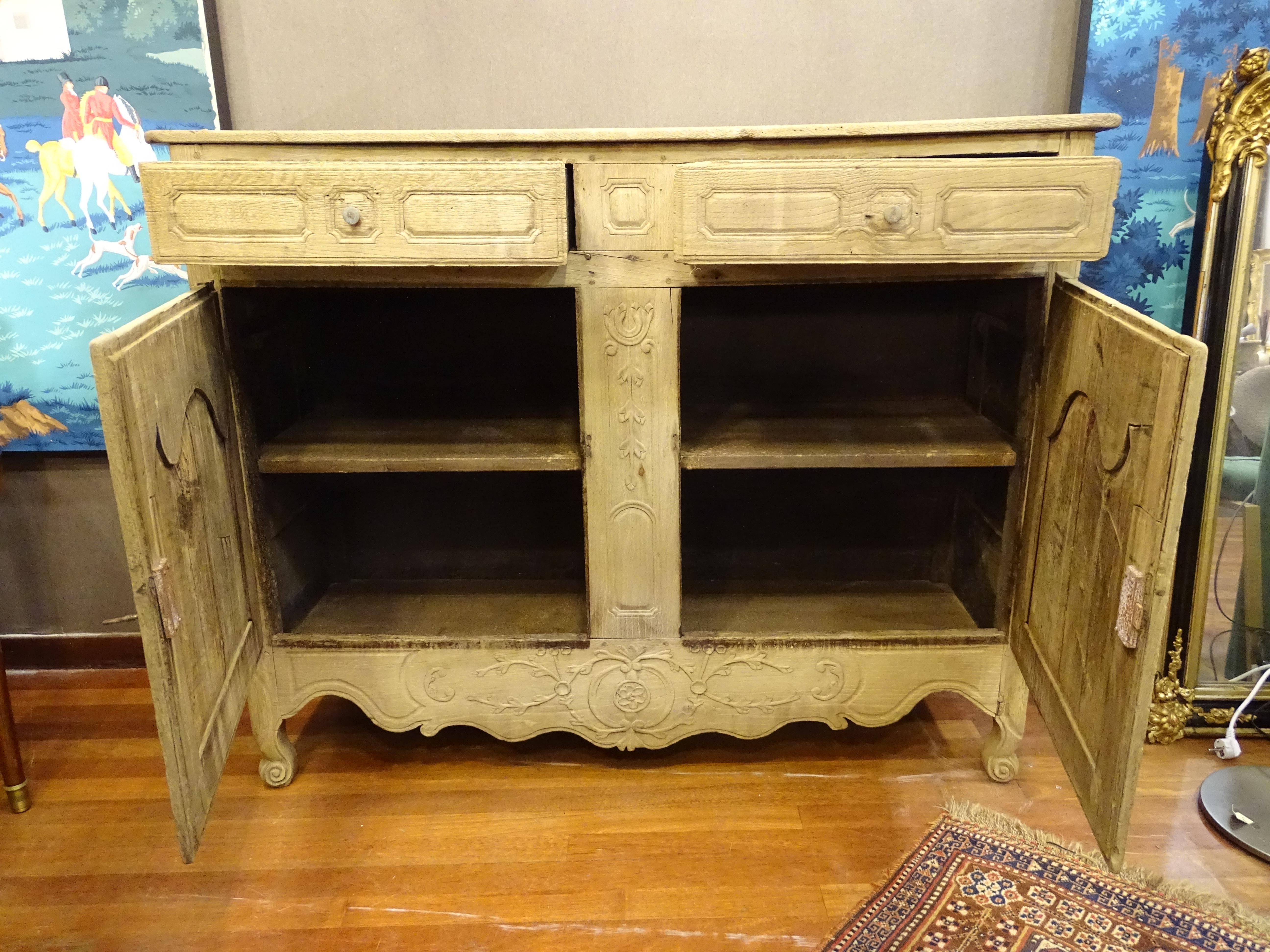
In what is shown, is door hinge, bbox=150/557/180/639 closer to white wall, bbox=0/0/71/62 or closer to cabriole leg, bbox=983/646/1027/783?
white wall, bbox=0/0/71/62

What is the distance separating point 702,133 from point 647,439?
48 centimetres

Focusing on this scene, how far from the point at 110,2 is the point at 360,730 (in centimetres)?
150

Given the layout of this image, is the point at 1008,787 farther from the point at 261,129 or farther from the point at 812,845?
the point at 261,129

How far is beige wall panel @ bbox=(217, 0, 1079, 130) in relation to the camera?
1.71 metres

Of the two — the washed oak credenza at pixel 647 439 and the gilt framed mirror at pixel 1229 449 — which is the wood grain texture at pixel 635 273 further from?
the gilt framed mirror at pixel 1229 449

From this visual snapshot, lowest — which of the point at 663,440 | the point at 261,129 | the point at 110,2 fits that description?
the point at 663,440

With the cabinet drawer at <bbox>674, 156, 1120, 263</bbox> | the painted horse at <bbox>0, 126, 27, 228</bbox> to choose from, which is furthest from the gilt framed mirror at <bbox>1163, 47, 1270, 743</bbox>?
the painted horse at <bbox>0, 126, 27, 228</bbox>

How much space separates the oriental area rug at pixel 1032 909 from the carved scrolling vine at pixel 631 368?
2.59 ft

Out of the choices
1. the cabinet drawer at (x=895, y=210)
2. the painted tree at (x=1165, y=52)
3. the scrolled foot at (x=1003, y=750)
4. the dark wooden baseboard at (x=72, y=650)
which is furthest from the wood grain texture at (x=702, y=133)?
the dark wooden baseboard at (x=72, y=650)

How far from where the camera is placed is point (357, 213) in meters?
1.21

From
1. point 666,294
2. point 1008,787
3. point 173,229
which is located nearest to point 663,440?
point 666,294

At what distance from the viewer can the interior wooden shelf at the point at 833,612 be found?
1630mm

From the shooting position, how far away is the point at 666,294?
1388mm

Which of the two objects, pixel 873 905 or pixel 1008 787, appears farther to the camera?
pixel 1008 787
